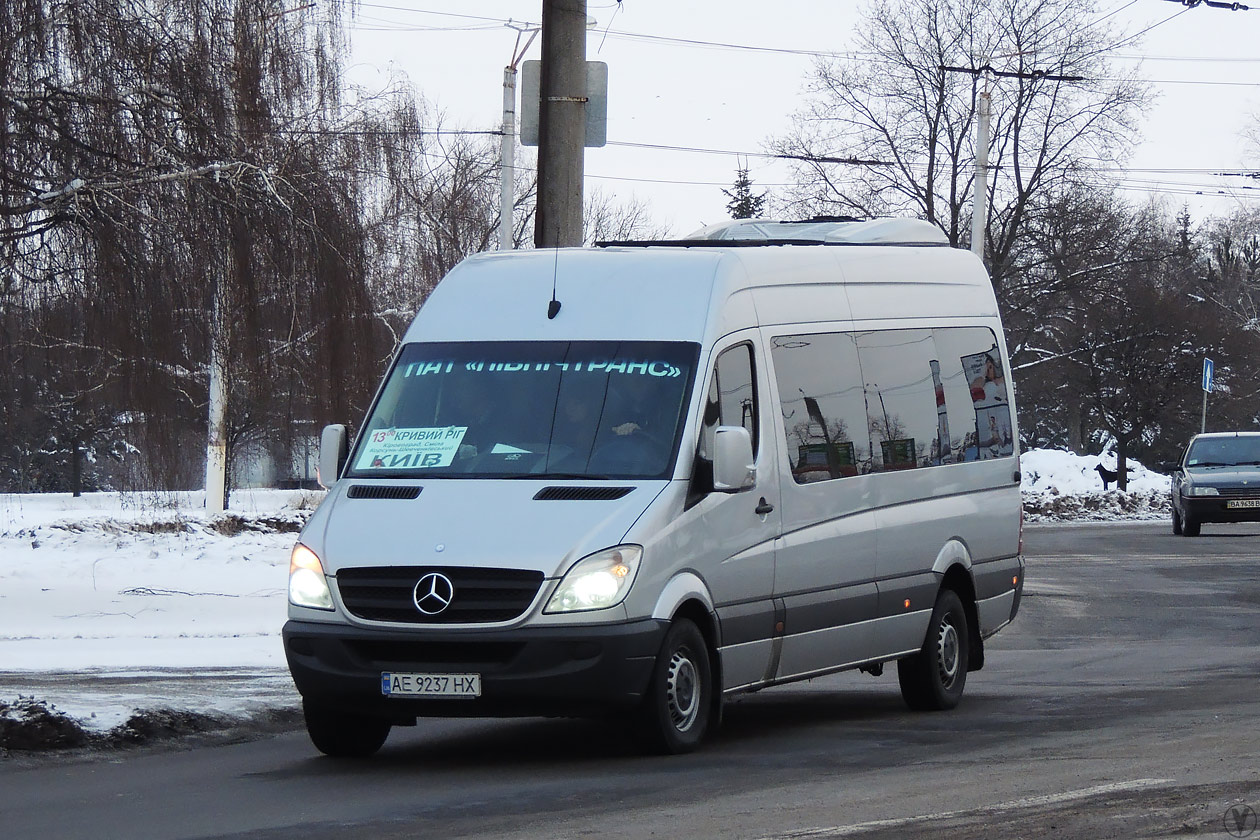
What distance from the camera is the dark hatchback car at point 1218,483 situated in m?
32.0

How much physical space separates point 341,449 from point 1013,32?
1830 inches

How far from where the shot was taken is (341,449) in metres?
9.94

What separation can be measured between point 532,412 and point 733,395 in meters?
1.00

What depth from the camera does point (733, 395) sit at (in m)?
9.70

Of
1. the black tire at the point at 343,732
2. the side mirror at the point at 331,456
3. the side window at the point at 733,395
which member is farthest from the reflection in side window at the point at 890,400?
the black tire at the point at 343,732

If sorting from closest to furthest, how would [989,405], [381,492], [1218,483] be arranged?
[381,492] < [989,405] < [1218,483]

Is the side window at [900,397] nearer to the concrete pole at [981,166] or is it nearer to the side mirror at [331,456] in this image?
the side mirror at [331,456]

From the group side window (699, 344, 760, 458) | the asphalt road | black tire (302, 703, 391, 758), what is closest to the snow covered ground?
the asphalt road

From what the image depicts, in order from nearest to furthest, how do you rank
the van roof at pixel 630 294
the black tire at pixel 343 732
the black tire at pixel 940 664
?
the black tire at pixel 343 732, the van roof at pixel 630 294, the black tire at pixel 940 664

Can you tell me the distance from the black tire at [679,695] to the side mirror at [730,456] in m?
0.67

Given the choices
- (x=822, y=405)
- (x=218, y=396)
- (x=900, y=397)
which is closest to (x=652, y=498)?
(x=822, y=405)

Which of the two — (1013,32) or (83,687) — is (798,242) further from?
(1013,32)

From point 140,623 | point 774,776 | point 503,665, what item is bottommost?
point 140,623

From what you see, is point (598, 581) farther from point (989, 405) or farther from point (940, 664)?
point (989, 405)
